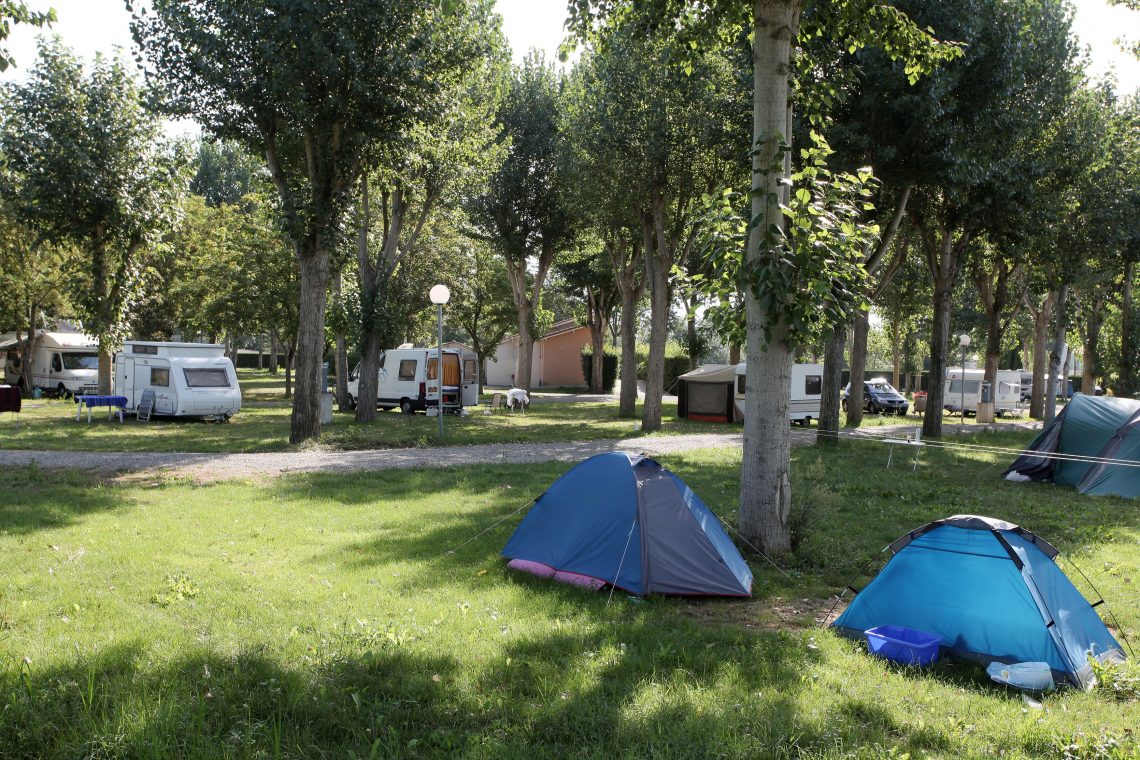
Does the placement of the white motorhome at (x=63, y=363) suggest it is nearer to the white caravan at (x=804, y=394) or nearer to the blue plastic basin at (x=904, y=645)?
the white caravan at (x=804, y=394)

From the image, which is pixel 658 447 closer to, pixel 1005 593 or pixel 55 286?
pixel 1005 593

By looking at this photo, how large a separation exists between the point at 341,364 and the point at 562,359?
99.3 ft

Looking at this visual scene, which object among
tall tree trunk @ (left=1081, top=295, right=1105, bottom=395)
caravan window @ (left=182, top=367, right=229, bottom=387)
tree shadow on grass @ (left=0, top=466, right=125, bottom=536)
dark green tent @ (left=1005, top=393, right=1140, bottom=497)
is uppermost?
tall tree trunk @ (left=1081, top=295, right=1105, bottom=395)

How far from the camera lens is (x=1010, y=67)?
14516 mm

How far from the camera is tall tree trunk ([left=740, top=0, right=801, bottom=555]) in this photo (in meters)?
7.15

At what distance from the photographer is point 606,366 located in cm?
4697

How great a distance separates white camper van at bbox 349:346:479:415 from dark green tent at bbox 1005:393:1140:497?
1637cm

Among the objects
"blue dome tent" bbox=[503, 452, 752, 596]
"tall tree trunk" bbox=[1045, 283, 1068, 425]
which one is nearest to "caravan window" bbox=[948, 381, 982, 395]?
"tall tree trunk" bbox=[1045, 283, 1068, 425]

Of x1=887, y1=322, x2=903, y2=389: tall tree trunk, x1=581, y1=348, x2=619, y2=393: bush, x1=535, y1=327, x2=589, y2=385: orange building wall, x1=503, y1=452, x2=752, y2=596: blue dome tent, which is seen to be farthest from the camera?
x1=535, y1=327, x2=589, y2=385: orange building wall

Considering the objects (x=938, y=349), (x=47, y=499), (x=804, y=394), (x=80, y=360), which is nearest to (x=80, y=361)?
(x=80, y=360)

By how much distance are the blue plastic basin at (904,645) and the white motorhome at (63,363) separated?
1242 inches

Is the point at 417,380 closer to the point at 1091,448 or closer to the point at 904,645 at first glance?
the point at 1091,448

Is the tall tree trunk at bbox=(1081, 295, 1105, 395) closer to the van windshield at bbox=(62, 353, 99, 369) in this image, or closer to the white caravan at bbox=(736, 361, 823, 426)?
the white caravan at bbox=(736, 361, 823, 426)

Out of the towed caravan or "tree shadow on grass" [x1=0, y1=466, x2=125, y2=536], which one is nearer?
"tree shadow on grass" [x1=0, y1=466, x2=125, y2=536]
